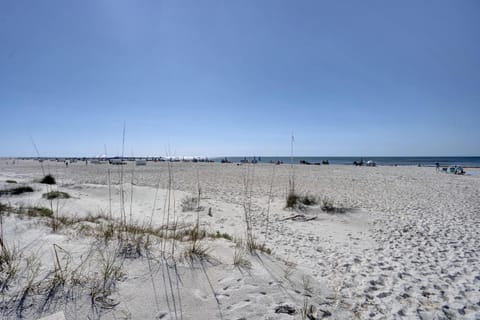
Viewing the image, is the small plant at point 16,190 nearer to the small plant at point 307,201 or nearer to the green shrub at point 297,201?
the green shrub at point 297,201

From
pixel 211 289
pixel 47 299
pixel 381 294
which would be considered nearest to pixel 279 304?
pixel 211 289

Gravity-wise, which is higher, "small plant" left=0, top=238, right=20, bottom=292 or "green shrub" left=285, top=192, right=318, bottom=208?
"small plant" left=0, top=238, right=20, bottom=292

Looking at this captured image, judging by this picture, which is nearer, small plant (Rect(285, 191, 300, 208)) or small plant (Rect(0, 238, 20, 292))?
small plant (Rect(0, 238, 20, 292))

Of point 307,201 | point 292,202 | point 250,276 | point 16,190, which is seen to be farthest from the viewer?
point 16,190

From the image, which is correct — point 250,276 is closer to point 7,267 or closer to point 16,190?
point 7,267

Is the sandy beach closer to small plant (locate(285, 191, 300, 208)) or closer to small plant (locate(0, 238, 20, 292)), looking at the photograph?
small plant (locate(0, 238, 20, 292))

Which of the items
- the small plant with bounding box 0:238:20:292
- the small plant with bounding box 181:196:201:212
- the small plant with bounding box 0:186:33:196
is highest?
the small plant with bounding box 0:238:20:292

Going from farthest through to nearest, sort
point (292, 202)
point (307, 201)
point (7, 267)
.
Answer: point (307, 201), point (292, 202), point (7, 267)

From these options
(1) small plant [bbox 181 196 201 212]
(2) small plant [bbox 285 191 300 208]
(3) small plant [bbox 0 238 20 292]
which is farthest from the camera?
(2) small plant [bbox 285 191 300 208]

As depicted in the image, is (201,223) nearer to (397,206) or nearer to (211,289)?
(211,289)

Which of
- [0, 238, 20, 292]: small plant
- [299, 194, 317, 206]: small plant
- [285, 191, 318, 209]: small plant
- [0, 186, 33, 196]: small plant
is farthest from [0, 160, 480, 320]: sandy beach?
[0, 186, 33, 196]: small plant

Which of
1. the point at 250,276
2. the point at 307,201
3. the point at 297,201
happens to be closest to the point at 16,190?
the point at 250,276

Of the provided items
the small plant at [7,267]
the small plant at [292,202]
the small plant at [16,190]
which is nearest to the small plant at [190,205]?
the small plant at [292,202]

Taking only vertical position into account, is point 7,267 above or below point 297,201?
above
